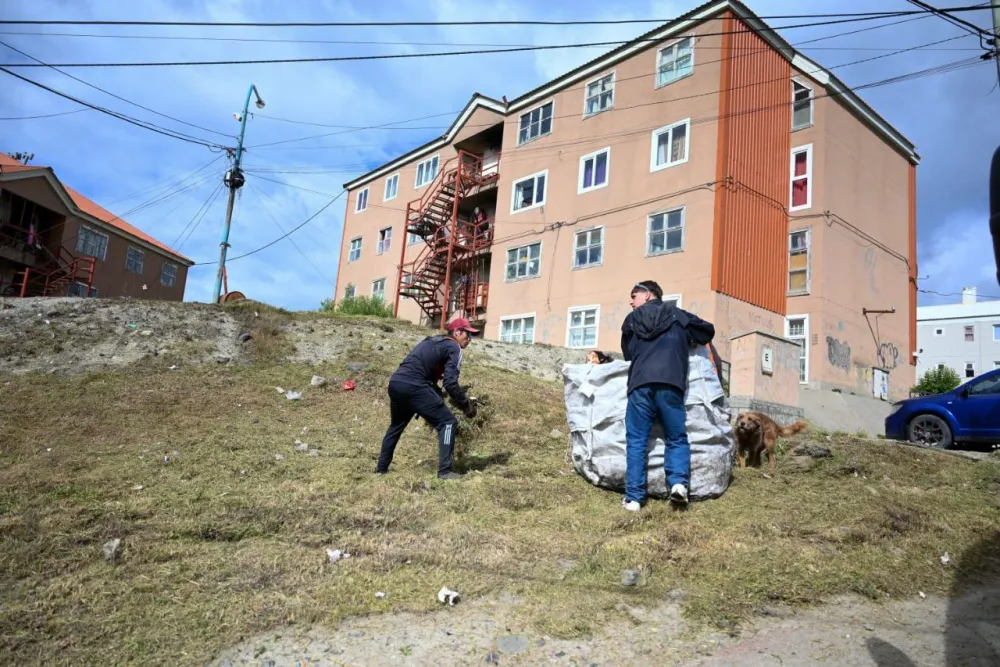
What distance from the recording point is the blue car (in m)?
9.54

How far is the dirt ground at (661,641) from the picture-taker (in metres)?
2.92

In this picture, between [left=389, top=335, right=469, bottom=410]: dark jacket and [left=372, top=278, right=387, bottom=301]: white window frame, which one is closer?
[left=389, top=335, right=469, bottom=410]: dark jacket

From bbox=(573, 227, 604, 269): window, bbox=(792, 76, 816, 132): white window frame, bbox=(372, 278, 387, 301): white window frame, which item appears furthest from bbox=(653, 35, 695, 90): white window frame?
bbox=(372, 278, 387, 301): white window frame

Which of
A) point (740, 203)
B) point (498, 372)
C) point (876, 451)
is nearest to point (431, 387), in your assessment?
point (876, 451)

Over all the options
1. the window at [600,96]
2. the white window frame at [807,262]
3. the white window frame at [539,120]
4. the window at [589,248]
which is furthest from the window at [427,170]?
the white window frame at [807,262]

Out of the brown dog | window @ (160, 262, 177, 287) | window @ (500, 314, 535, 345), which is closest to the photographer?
the brown dog

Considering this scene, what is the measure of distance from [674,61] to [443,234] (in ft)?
36.6

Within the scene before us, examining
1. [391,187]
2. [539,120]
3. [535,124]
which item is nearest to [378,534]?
[539,120]

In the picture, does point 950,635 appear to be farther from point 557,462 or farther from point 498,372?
point 498,372

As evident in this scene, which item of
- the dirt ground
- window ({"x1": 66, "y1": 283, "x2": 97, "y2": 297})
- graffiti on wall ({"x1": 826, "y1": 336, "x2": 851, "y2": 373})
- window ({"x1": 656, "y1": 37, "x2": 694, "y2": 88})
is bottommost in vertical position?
the dirt ground

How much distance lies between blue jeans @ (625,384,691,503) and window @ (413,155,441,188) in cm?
2354

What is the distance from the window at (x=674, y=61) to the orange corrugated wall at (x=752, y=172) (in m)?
0.97

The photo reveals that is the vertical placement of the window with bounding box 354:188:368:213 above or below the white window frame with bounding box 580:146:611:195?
above

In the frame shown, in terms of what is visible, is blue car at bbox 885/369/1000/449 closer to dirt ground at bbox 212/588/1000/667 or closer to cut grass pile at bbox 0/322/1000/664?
cut grass pile at bbox 0/322/1000/664
